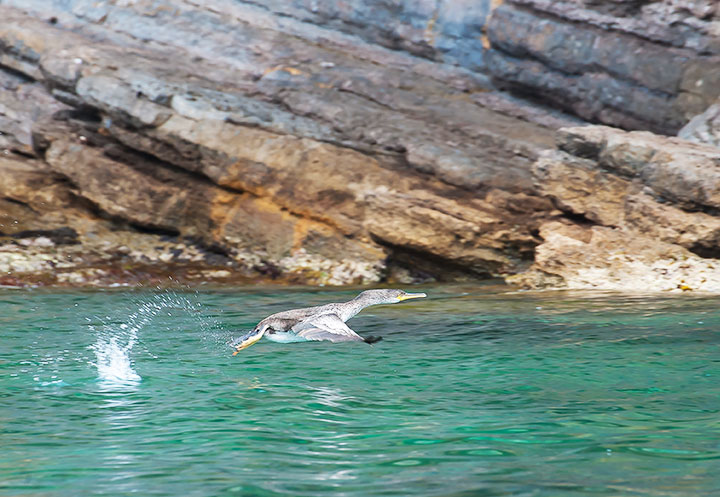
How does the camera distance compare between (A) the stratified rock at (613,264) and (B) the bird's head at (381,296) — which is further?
(A) the stratified rock at (613,264)

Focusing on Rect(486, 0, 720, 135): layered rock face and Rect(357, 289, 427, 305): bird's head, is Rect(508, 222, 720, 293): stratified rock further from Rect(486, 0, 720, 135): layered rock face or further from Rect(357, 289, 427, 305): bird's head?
Rect(357, 289, 427, 305): bird's head

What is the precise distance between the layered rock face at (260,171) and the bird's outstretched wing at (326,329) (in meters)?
7.52

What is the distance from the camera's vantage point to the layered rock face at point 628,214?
12.5 m

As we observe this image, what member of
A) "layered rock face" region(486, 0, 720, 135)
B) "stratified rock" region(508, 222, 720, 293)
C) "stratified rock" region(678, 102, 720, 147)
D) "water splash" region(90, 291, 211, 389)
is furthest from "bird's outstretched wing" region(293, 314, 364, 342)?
"layered rock face" region(486, 0, 720, 135)

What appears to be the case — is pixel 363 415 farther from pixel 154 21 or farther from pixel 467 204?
pixel 154 21

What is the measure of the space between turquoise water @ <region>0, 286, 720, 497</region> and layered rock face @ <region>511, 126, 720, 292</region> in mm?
2225

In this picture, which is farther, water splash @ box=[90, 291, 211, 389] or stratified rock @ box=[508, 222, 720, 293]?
stratified rock @ box=[508, 222, 720, 293]

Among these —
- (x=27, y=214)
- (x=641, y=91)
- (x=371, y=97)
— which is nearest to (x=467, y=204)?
(x=371, y=97)

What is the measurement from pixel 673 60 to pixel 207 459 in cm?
1488

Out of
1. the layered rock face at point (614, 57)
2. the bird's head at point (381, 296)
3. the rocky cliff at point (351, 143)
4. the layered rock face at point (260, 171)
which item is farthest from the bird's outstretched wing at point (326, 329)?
the layered rock face at point (614, 57)

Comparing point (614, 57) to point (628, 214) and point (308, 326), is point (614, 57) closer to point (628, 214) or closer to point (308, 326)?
point (628, 214)

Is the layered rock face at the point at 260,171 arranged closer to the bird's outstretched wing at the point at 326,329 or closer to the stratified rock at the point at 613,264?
the stratified rock at the point at 613,264

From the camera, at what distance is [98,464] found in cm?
462

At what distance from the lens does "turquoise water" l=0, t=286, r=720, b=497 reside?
432 cm
